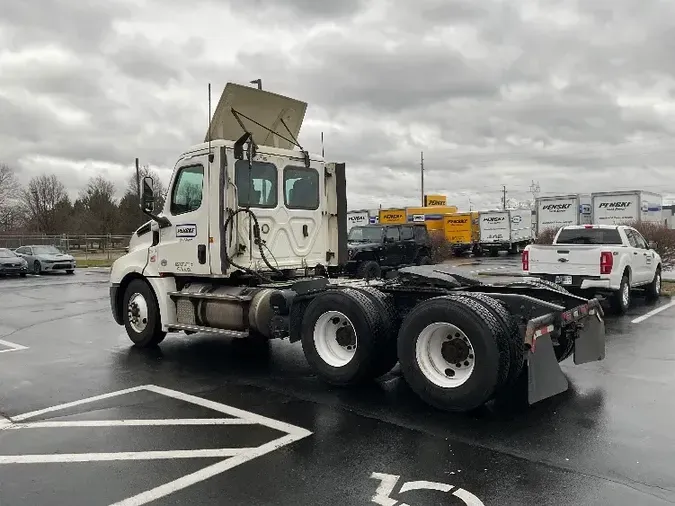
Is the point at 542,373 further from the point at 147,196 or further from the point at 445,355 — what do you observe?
the point at 147,196

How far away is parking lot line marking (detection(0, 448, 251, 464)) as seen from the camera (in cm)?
454

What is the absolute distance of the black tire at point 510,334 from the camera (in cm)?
539

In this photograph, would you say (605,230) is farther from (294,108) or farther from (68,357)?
(68,357)

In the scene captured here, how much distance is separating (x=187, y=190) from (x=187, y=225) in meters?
0.48

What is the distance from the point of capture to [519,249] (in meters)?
39.8

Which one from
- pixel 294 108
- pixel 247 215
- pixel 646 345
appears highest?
pixel 294 108

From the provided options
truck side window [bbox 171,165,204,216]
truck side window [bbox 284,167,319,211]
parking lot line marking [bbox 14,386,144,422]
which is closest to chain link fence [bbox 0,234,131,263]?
truck side window [bbox 171,165,204,216]

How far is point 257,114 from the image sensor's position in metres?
8.59

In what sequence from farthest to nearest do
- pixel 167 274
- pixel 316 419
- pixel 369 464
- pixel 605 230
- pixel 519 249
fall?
pixel 519 249, pixel 605 230, pixel 167 274, pixel 316 419, pixel 369 464

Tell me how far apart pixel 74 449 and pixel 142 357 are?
3.67 m

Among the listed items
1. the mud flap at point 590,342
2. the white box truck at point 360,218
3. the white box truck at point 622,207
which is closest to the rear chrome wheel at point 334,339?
the mud flap at point 590,342

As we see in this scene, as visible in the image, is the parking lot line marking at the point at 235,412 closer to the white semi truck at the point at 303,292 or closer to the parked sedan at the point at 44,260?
the white semi truck at the point at 303,292

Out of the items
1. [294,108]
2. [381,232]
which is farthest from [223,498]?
[381,232]

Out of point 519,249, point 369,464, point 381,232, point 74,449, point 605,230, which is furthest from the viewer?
point 519,249
